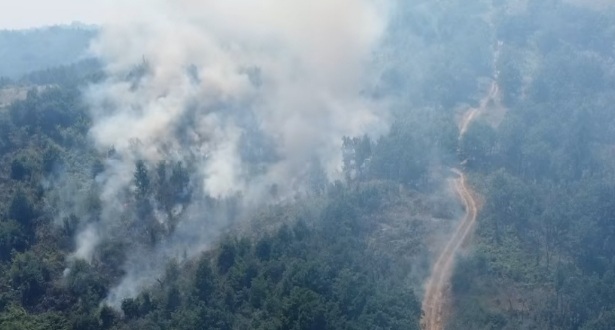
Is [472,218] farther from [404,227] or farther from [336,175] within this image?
[336,175]

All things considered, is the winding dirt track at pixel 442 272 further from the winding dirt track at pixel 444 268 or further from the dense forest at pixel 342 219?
the dense forest at pixel 342 219

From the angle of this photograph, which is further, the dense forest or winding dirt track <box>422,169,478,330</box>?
winding dirt track <box>422,169,478,330</box>

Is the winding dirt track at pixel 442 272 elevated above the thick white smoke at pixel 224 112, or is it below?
below

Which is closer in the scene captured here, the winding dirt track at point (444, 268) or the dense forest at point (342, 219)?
the dense forest at point (342, 219)

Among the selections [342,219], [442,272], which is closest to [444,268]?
[442,272]

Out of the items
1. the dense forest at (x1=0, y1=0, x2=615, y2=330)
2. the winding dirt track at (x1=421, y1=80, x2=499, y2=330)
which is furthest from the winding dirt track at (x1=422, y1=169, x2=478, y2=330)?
the dense forest at (x1=0, y1=0, x2=615, y2=330)

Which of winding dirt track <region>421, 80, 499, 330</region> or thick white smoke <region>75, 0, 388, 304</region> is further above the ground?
thick white smoke <region>75, 0, 388, 304</region>

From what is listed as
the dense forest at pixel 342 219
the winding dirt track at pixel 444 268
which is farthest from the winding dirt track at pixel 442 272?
the dense forest at pixel 342 219

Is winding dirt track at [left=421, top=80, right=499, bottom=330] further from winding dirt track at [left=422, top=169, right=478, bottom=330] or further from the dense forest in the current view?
the dense forest
